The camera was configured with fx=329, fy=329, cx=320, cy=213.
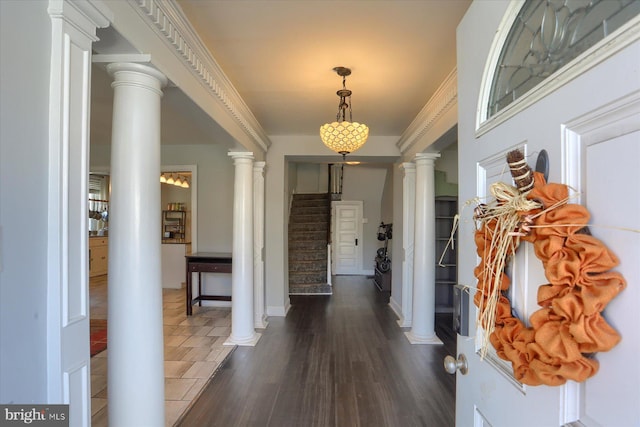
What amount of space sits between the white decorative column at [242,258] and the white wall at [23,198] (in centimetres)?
297

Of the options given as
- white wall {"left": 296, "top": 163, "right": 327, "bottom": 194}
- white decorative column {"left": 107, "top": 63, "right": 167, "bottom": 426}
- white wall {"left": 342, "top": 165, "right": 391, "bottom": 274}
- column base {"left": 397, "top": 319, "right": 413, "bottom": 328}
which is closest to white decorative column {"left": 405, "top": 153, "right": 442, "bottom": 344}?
column base {"left": 397, "top": 319, "right": 413, "bottom": 328}

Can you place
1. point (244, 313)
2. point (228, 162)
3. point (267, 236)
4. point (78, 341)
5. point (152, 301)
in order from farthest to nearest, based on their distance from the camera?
1. point (228, 162)
2. point (267, 236)
3. point (244, 313)
4. point (152, 301)
5. point (78, 341)

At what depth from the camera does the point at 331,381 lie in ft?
10.0

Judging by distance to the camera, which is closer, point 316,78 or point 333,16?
point 333,16

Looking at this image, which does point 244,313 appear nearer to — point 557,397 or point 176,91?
point 176,91

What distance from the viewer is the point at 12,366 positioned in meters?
0.90

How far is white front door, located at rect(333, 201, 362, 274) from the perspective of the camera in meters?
9.10

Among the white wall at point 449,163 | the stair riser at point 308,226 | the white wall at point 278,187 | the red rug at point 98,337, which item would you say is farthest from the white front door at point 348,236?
the red rug at point 98,337

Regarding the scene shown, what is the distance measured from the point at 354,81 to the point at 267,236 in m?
2.82

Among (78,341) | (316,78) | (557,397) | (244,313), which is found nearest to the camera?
(557,397)

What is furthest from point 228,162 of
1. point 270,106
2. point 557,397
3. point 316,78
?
point 557,397

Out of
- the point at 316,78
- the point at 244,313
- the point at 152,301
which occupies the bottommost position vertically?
the point at 244,313

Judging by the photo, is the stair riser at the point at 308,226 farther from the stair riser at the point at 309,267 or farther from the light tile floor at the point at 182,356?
the light tile floor at the point at 182,356

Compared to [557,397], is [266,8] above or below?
above
